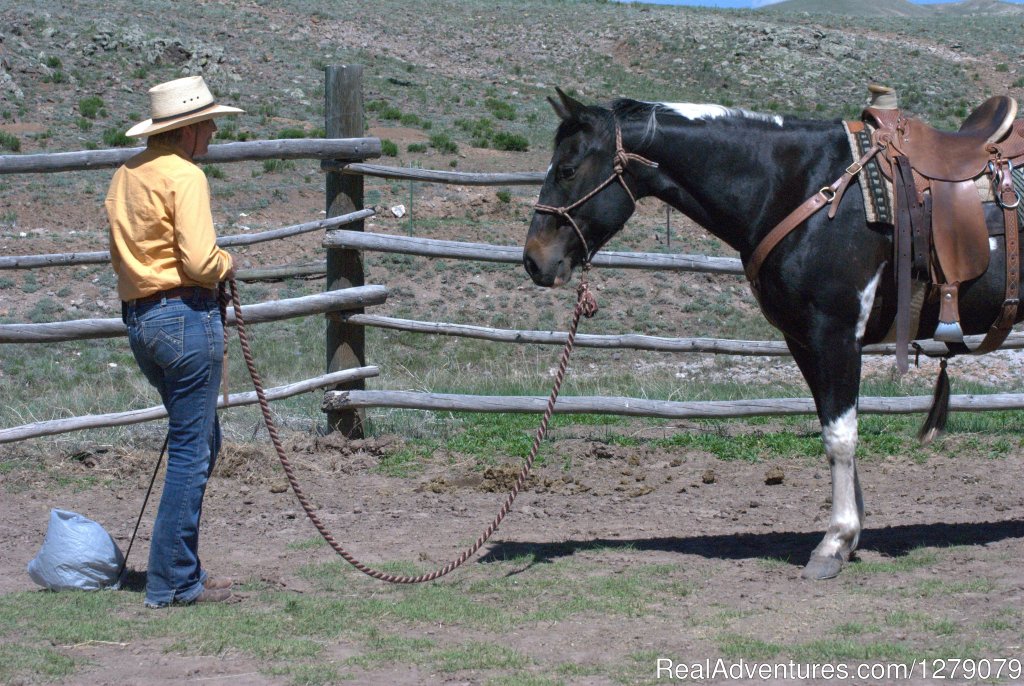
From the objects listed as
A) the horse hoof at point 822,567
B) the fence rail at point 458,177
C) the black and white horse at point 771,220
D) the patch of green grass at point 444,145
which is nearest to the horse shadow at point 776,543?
the horse hoof at point 822,567

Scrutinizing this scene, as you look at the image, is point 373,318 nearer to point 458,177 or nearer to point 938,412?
point 458,177

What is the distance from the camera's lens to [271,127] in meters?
26.0

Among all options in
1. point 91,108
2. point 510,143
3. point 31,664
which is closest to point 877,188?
point 31,664

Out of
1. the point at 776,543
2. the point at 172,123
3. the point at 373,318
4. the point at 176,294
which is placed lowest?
the point at 776,543

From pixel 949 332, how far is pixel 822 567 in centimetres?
115

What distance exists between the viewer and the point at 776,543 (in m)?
5.02

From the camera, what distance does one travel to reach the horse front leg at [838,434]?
4355 millimetres

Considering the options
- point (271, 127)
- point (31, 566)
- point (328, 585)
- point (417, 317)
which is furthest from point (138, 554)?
point (271, 127)

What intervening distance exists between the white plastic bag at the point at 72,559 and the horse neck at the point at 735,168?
2759 millimetres

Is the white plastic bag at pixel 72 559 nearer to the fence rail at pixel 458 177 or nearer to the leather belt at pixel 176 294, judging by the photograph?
the leather belt at pixel 176 294

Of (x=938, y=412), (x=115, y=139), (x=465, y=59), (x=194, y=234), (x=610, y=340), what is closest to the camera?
(x=194, y=234)

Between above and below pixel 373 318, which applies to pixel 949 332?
above

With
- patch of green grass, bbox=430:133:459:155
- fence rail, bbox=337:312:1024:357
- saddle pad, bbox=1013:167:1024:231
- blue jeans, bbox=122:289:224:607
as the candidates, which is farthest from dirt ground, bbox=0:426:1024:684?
patch of green grass, bbox=430:133:459:155

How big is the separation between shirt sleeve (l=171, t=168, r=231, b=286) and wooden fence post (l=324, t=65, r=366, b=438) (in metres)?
3.05
